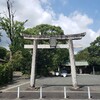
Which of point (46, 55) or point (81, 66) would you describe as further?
point (81, 66)

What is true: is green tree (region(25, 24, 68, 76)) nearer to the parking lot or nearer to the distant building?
the distant building

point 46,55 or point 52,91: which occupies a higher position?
point 46,55

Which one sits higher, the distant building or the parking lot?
the distant building

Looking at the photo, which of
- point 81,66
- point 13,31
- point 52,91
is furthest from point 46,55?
point 52,91

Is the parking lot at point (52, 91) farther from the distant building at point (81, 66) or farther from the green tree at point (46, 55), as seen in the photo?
the distant building at point (81, 66)

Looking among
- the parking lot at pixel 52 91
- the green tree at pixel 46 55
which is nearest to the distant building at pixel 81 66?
the green tree at pixel 46 55

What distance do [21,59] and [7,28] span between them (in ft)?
20.7

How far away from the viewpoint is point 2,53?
66062 millimetres

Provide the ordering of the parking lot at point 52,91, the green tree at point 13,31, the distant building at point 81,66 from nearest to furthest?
the parking lot at point 52,91 < the green tree at point 13,31 < the distant building at point 81,66

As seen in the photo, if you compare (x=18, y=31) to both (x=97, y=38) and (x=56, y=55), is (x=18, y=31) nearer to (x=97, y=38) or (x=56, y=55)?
(x=56, y=55)

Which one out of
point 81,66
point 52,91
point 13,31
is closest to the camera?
point 52,91

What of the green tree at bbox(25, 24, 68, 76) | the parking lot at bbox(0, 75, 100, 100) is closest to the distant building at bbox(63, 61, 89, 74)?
the green tree at bbox(25, 24, 68, 76)

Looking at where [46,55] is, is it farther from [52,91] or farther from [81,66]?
[52,91]

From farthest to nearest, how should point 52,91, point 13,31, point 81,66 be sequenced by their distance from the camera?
1. point 81,66
2. point 13,31
3. point 52,91
